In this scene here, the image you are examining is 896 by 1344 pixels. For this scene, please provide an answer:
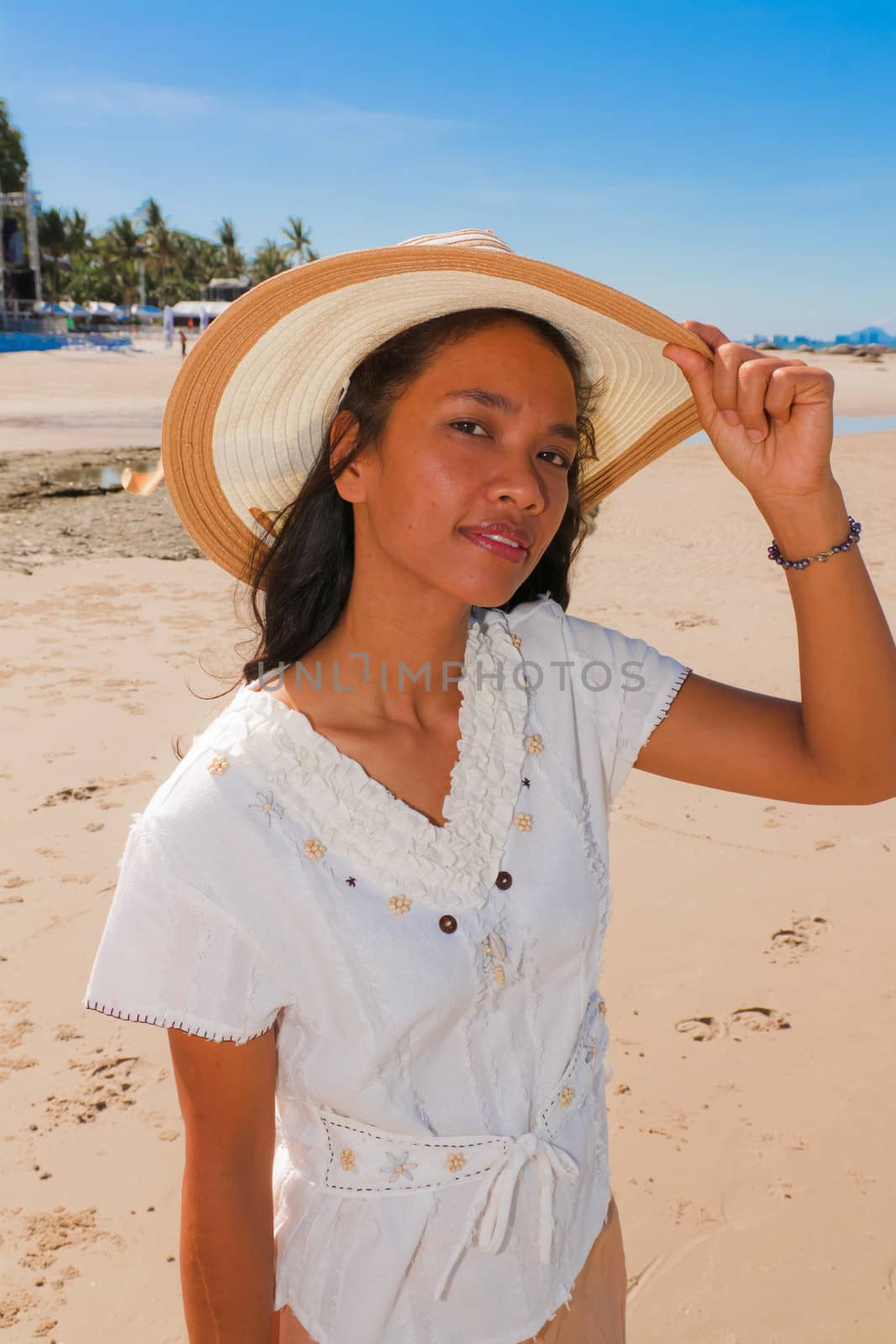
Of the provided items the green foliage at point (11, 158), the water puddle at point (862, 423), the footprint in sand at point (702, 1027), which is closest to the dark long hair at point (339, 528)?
the footprint in sand at point (702, 1027)

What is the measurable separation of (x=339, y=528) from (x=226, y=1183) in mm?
1083

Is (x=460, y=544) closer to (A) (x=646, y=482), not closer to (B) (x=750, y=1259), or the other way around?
(B) (x=750, y=1259)

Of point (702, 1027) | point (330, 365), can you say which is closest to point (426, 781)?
Answer: point (330, 365)

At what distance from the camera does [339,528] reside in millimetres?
1862

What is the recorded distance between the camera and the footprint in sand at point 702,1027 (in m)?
3.39

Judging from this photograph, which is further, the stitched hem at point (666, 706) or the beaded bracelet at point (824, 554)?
the stitched hem at point (666, 706)

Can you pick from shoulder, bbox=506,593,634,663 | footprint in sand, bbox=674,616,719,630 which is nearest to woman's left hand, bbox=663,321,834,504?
shoulder, bbox=506,593,634,663

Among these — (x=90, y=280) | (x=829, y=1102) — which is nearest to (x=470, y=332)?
(x=829, y=1102)

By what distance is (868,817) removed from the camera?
4.82 meters

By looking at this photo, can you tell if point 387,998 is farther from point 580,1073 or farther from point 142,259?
point 142,259

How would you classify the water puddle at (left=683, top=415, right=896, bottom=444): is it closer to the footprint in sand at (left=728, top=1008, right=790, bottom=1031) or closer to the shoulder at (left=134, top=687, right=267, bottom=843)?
the footprint in sand at (left=728, top=1008, right=790, bottom=1031)

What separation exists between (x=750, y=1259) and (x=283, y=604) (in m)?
2.09

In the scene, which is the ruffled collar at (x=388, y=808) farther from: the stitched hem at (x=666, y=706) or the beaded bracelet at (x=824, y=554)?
the beaded bracelet at (x=824, y=554)

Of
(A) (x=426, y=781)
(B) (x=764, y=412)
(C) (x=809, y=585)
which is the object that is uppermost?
(B) (x=764, y=412)
